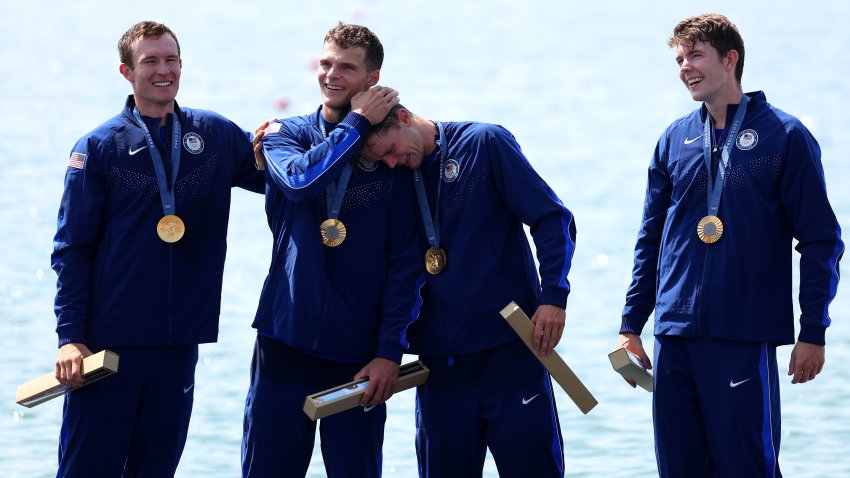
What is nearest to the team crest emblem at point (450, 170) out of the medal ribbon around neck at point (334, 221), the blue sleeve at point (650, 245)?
the medal ribbon around neck at point (334, 221)

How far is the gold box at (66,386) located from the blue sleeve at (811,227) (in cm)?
238

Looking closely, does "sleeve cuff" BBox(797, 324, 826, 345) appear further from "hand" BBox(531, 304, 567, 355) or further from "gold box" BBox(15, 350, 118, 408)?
"gold box" BBox(15, 350, 118, 408)

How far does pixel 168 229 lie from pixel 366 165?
2.42 ft

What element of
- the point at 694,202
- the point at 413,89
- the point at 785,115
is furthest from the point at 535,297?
the point at 413,89

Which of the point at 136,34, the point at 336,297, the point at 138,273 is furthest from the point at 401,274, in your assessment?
the point at 136,34

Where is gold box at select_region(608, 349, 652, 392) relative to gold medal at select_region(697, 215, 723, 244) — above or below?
below

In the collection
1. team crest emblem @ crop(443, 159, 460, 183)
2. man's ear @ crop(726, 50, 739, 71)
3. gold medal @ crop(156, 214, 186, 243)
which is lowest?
gold medal @ crop(156, 214, 186, 243)

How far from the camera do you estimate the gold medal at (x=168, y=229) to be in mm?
5551

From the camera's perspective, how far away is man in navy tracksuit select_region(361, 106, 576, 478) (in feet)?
18.0

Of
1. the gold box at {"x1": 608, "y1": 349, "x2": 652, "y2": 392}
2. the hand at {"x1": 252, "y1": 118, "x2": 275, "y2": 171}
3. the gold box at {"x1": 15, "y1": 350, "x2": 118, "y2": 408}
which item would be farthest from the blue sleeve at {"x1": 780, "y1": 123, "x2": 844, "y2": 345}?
the gold box at {"x1": 15, "y1": 350, "x2": 118, "y2": 408}

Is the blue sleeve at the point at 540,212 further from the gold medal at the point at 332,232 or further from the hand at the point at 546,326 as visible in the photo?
the gold medal at the point at 332,232

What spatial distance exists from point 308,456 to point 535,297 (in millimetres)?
975

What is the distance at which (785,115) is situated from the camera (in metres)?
5.54

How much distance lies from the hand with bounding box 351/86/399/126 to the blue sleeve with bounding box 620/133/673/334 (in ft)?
3.37
